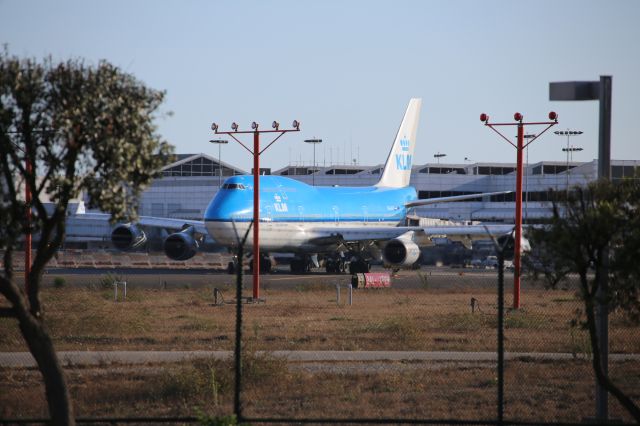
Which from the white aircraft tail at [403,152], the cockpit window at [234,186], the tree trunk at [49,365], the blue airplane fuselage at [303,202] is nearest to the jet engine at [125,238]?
the blue airplane fuselage at [303,202]

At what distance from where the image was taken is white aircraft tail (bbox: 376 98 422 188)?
6375 cm

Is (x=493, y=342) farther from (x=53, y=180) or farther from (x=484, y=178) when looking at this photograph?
(x=484, y=178)

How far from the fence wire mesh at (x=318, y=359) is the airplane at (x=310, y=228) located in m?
12.4

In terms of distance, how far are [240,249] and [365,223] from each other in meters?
43.1

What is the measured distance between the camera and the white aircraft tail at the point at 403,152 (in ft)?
209

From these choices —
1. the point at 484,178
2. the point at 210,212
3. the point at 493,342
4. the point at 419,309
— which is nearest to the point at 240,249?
the point at 493,342

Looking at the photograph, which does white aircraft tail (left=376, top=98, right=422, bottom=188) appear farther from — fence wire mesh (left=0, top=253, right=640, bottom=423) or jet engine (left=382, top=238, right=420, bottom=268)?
fence wire mesh (left=0, top=253, right=640, bottom=423)

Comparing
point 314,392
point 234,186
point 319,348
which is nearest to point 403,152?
point 234,186

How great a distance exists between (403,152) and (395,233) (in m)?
17.1

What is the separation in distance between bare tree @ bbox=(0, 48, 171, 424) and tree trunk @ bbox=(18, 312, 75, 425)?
11 millimetres

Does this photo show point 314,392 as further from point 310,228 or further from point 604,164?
point 310,228

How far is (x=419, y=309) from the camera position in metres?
29.8

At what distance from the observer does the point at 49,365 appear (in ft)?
35.7

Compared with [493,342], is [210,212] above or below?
above
